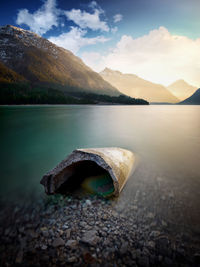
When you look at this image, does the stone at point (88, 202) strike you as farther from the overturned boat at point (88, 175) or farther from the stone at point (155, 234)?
the stone at point (155, 234)

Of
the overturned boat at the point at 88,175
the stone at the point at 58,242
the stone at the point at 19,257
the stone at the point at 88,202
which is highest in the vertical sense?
the overturned boat at the point at 88,175

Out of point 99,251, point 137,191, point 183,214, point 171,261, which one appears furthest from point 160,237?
point 137,191

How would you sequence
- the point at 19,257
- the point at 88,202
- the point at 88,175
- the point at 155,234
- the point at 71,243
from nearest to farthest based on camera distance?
the point at 19,257 < the point at 71,243 < the point at 155,234 < the point at 88,202 < the point at 88,175

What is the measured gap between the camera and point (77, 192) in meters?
4.34

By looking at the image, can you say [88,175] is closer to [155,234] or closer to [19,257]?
[155,234]

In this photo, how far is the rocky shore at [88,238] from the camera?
2480 mm

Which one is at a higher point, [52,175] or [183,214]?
[52,175]

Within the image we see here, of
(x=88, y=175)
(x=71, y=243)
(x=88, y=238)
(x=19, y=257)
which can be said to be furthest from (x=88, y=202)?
(x=19, y=257)

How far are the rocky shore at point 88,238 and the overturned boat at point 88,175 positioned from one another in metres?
0.60

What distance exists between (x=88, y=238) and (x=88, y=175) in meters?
2.60

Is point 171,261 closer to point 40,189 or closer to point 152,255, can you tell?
point 152,255

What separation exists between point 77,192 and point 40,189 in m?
1.36

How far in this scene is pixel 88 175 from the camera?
535 centimetres

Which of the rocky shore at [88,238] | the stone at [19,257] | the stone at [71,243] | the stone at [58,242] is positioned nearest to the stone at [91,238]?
the rocky shore at [88,238]
